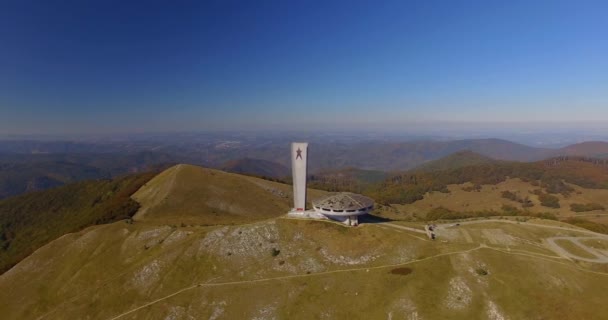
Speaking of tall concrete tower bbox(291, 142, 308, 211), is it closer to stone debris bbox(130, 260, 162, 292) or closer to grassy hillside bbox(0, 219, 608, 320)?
grassy hillside bbox(0, 219, 608, 320)

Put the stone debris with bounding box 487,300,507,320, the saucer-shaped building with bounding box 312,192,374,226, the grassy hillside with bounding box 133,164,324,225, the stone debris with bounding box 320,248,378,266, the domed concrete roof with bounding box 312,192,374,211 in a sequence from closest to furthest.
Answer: the stone debris with bounding box 487,300,507,320, the stone debris with bounding box 320,248,378,266, the saucer-shaped building with bounding box 312,192,374,226, the domed concrete roof with bounding box 312,192,374,211, the grassy hillside with bounding box 133,164,324,225

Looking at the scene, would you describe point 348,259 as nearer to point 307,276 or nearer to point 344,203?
point 307,276

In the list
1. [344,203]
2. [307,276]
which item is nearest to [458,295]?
[307,276]

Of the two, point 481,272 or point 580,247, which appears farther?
point 580,247

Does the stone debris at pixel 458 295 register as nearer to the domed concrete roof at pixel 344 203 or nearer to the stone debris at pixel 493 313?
the stone debris at pixel 493 313

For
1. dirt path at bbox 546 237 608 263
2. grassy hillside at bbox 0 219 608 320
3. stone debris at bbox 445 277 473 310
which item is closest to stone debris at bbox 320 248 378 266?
grassy hillside at bbox 0 219 608 320

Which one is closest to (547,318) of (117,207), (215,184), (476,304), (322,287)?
(476,304)
